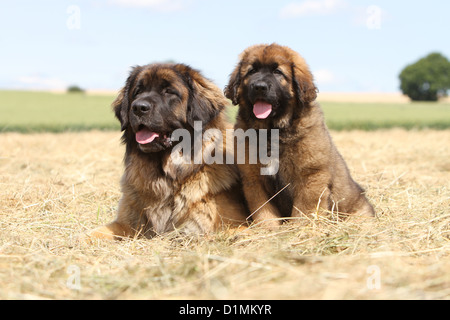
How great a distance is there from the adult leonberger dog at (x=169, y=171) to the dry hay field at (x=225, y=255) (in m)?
0.22

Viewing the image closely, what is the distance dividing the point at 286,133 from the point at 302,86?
1.38 feet

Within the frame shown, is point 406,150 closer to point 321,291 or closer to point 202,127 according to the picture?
point 202,127

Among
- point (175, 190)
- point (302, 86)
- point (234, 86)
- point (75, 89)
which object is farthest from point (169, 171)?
point (75, 89)

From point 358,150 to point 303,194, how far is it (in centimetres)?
619

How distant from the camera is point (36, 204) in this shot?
4.95m

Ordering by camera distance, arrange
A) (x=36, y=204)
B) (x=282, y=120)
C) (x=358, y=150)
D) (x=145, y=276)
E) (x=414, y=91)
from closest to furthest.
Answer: (x=145, y=276)
(x=282, y=120)
(x=36, y=204)
(x=358, y=150)
(x=414, y=91)

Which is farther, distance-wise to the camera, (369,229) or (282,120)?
(282,120)

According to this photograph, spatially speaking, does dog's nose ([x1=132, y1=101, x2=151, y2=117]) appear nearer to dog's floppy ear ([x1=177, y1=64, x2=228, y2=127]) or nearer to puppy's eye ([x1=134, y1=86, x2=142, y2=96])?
puppy's eye ([x1=134, y1=86, x2=142, y2=96])

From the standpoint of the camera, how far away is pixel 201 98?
4055mm

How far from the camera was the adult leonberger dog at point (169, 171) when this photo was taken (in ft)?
12.8

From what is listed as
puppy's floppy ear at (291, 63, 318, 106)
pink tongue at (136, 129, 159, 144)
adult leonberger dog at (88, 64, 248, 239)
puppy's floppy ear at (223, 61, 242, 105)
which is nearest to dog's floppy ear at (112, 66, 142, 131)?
adult leonberger dog at (88, 64, 248, 239)

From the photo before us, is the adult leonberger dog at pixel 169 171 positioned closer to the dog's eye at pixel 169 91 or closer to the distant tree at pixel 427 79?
the dog's eye at pixel 169 91

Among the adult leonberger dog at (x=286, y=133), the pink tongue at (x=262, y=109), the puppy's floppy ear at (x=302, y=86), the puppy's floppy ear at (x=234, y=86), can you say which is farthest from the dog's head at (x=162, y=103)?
the puppy's floppy ear at (x=302, y=86)
